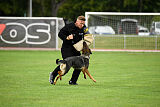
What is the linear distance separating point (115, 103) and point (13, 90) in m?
2.68

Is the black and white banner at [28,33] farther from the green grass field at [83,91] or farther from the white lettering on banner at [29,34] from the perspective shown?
the green grass field at [83,91]

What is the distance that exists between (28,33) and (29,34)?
0.32 ft

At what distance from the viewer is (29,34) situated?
2561cm

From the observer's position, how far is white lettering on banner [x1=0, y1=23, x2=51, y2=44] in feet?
84.0

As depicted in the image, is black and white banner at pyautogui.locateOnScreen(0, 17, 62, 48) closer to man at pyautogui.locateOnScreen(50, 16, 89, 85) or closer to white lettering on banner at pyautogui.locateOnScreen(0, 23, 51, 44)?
white lettering on banner at pyautogui.locateOnScreen(0, 23, 51, 44)

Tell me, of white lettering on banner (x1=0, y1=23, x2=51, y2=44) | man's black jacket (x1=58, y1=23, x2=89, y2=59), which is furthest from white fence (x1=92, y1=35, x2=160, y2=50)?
man's black jacket (x1=58, y1=23, x2=89, y2=59)

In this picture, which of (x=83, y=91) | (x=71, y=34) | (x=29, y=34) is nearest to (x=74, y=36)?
(x=71, y=34)

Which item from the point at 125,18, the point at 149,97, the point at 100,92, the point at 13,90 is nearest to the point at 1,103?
the point at 13,90

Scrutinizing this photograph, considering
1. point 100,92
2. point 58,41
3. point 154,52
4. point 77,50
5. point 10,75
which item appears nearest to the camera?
point 100,92

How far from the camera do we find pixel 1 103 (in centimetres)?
747

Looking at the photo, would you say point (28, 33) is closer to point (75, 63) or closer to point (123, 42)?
point (123, 42)

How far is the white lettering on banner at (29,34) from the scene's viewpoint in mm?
25609

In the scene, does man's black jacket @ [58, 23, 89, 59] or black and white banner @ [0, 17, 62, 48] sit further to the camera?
black and white banner @ [0, 17, 62, 48]

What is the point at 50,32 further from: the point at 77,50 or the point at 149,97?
the point at 149,97
